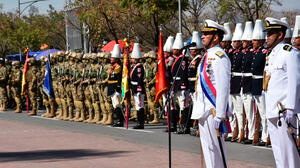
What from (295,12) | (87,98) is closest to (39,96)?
(87,98)

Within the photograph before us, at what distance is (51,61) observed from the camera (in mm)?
20250

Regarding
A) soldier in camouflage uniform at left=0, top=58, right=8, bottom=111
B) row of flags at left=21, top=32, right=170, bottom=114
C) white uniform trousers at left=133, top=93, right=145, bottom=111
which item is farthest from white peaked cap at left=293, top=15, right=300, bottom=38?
soldier in camouflage uniform at left=0, top=58, right=8, bottom=111

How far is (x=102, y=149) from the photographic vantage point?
12.2 m

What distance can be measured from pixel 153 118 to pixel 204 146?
11115 mm

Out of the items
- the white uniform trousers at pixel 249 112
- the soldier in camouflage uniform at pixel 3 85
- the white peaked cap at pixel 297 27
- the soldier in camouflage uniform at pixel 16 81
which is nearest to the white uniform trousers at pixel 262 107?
the white uniform trousers at pixel 249 112

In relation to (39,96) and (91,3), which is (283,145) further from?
(91,3)

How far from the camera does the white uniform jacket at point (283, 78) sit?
6609 mm

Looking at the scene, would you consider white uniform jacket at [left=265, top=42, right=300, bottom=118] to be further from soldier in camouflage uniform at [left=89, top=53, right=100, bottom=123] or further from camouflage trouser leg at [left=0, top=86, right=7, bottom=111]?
camouflage trouser leg at [left=0, top=86, right=7, bottom=111]

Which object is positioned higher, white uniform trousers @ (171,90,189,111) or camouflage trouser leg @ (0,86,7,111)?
white uniform trousers @ (171,90,189,111)

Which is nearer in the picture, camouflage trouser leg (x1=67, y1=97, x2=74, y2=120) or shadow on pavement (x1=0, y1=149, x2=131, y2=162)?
shadow on pavement (x1=0, y1=149, x2=131, y2=162)

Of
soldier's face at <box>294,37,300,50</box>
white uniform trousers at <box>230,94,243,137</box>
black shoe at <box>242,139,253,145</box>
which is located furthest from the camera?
white uniform trousers at <box>230,94,243,137</box>

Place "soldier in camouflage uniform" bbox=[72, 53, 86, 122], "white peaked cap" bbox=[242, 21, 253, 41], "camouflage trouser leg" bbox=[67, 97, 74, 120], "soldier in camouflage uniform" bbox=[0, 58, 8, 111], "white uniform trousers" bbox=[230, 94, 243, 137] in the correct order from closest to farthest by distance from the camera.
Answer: "white peaked cap" bbox=[242, 21, 253, 41] < "white uniform trousers" bbox=[230, 94, 243, 137] < "soldier in camouflage uniform" bbox=[72, 53, 86, 122] < "camouflage trouser leg" bbox=[67, 97, 74, 120] < "soldier in camouflage uniform" bbox=[0, 58, 8, 111]

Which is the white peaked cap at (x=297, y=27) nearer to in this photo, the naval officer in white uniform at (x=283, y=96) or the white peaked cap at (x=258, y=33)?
the white peaked cap at (x=258, y=33)

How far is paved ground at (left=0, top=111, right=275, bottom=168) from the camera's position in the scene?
10250 mm
